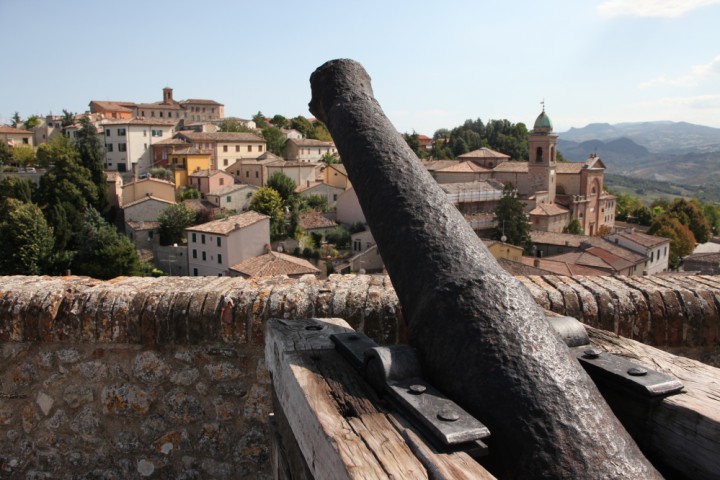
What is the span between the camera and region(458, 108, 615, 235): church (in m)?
61.6

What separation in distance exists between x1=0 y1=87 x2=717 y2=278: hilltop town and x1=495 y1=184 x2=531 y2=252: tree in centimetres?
Result: 8

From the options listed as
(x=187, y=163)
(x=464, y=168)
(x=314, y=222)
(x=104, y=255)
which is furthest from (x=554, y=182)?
(x=104, y=255)

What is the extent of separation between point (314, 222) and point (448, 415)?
45.3 meters

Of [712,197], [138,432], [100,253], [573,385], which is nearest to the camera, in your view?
[573,385]

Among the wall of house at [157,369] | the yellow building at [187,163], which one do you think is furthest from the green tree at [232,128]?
the wall of house at [157,369]

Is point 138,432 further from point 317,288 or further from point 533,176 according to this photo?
point 533,176

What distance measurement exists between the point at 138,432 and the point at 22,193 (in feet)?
157

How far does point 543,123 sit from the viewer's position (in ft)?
213

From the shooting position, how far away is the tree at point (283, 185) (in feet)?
168

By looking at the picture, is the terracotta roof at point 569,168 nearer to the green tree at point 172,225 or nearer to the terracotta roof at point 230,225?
the terracotta roof at point 230,225

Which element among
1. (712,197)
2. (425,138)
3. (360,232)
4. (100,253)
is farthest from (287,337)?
(712,197)

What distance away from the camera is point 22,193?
44.3 metres

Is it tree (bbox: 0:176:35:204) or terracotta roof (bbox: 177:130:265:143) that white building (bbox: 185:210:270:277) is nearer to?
tree (bbox: 0:176:35:204)

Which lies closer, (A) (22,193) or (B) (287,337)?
(B) (287,337)
